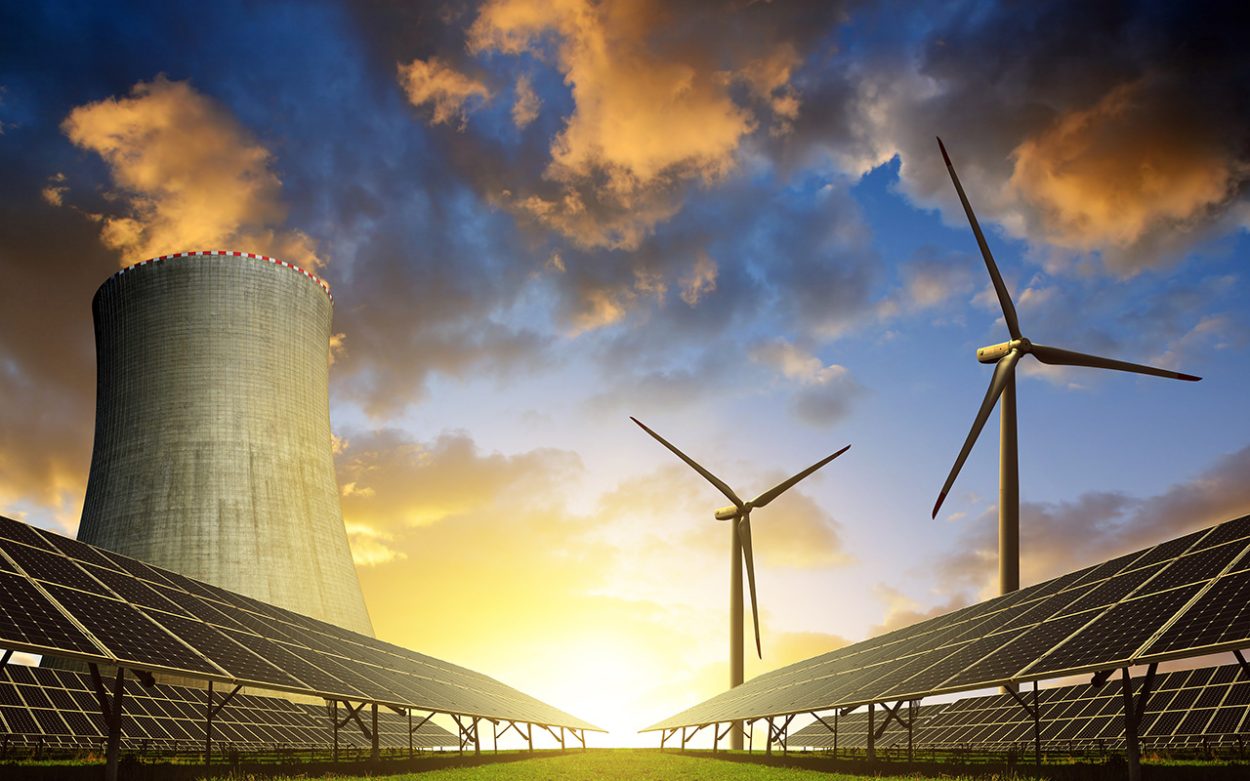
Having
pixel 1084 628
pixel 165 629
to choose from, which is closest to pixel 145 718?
pixel 165 629

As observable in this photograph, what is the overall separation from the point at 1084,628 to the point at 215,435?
156ft

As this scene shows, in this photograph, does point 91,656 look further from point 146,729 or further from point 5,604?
point 146,729

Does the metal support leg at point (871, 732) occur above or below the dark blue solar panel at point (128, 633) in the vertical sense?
below

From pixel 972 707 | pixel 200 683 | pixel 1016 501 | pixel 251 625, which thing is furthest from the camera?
pixel 200 683

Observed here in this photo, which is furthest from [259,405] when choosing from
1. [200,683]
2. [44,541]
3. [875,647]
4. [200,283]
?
[875,647]

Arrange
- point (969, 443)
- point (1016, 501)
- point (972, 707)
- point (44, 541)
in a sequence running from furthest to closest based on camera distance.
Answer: point (972, 707)
point (1016, 501)
point (969, 443)
point (44, 541)

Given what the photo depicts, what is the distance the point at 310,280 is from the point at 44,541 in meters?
37.9

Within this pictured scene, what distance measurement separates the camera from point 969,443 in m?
43.7

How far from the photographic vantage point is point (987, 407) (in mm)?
46375

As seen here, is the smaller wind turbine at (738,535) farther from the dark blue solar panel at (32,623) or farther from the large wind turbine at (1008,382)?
the dark blue solar panel at (32,623)

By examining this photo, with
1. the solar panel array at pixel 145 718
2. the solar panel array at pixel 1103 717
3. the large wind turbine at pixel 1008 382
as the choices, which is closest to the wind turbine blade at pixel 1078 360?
the large wind turbine at pixel 1008 382

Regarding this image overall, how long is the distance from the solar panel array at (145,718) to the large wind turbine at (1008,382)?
36.8 meters

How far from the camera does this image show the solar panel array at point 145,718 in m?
36.3

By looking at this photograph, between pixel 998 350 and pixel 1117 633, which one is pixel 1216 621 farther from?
pixel 998 350
